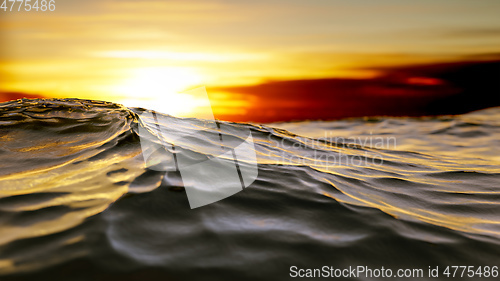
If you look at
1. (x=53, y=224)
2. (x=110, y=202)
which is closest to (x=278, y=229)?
(x=110, y=202)

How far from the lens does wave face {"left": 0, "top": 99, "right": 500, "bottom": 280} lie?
1846 millimetres

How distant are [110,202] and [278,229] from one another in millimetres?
1193

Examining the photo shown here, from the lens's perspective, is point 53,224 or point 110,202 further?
point 110,202

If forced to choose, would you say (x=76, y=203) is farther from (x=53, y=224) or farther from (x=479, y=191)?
(x=479, y=191)

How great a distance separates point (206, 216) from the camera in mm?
2383

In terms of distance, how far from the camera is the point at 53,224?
6.98 feet

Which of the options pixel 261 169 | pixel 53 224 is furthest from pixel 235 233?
pixel 261 169

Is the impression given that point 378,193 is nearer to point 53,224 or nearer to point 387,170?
point 387,170

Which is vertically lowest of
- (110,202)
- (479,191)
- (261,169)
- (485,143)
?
(485,143)

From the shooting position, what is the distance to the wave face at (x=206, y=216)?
1.85 meters

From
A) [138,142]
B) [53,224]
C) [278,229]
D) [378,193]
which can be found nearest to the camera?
[53,224]

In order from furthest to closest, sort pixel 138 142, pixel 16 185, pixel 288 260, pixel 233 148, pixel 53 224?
1. pixel 233 148
2. pixel 138 142
3. pixel 16 185
4. pixel 53 224
5. pixel 288 260

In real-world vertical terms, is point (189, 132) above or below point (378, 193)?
above

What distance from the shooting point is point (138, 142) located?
3943 millimetres
